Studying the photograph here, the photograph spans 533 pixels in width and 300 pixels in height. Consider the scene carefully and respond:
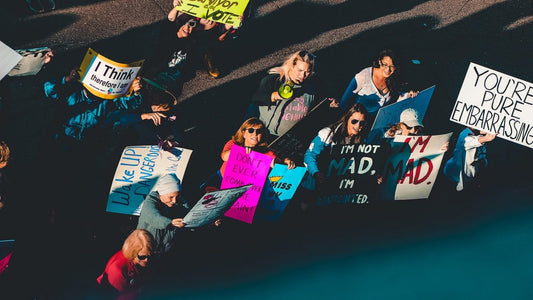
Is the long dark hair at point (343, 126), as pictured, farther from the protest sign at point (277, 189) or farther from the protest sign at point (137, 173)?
the protest sign at point (137, 173)

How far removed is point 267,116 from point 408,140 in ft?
5.02

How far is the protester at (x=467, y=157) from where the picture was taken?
18.0 feet

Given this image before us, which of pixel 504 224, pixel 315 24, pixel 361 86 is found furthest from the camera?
pixel 315 24

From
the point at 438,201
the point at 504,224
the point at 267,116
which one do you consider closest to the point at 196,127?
the point at 267,116

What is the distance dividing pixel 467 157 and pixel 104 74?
4038 mm

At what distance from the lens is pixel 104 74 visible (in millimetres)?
4785

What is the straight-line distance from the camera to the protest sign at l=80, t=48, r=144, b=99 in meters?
4.76

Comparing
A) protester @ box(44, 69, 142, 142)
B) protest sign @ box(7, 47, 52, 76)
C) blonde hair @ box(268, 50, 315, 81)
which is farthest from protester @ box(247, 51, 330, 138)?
protest sign @ box(7, 47, 52, 76)

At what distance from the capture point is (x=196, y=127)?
647 centimetres

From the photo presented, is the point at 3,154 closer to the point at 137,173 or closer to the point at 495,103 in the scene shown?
the point at 137,173

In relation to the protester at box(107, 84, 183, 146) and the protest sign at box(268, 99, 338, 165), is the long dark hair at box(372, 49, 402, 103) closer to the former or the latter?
→ the protest sign at box(268, 99, 338, 165)

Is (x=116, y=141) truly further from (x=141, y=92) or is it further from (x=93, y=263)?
(x=93, y=263)

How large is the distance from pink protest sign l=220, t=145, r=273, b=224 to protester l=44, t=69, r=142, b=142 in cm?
122

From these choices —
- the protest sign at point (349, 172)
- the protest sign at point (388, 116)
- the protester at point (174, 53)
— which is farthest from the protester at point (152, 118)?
the protest sign at point (388, 116)
